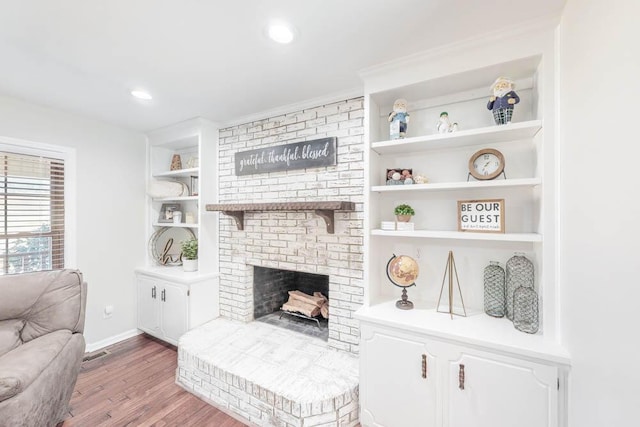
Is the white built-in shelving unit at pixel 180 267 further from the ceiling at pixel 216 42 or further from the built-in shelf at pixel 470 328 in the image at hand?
the built-in shelf at pixel 470 328

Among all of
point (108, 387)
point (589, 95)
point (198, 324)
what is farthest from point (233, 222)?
point (589, 95)

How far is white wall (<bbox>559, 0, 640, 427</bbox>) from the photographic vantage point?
83cm

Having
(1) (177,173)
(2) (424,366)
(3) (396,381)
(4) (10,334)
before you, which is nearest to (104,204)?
(1) (177,173)

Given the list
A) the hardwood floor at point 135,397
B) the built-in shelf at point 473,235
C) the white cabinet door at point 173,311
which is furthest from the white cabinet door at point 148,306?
the built-in shelf at point 473,235

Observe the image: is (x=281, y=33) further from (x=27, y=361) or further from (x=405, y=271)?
(x=27, y=361)

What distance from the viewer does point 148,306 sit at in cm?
307

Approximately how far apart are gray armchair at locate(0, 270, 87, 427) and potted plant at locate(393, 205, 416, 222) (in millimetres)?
2308

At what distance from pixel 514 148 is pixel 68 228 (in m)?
3.97

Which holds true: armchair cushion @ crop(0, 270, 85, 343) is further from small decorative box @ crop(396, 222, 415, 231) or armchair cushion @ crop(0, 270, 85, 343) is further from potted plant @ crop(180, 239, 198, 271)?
small decorative box @ crop(396, 222, 415, 231)

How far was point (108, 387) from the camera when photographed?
2.25 metres

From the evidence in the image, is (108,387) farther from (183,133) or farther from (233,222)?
(183,133)

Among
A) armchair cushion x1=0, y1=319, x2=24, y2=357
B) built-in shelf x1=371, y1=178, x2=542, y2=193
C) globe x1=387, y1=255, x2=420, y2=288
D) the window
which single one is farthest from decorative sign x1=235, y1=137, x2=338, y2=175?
armchair cushion x1=0, y1=319, x2=24, y2=357

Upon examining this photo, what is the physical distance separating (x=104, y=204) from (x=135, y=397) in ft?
6.57

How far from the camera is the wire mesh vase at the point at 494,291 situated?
67.8 inches
